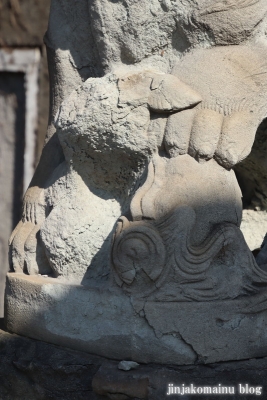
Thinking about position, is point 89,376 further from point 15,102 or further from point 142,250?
point 15,102

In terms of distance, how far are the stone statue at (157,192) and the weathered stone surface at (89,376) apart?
32 mm

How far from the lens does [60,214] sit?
1.82 metres

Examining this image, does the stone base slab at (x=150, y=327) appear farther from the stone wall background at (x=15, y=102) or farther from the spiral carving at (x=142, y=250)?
the stone wall background at (x=15, y=102)

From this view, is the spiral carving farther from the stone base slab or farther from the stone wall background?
the stone wall background

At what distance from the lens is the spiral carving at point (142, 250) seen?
62.5 inches

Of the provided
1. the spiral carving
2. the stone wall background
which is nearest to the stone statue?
the spiral carving

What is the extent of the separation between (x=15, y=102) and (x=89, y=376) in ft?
6.53

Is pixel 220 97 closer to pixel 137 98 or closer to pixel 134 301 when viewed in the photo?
pixel 137 98

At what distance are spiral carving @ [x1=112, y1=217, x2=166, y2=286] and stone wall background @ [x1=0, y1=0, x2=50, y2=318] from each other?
5.76ft

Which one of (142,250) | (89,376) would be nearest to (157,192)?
(142,250)

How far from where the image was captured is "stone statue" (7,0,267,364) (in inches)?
62.9

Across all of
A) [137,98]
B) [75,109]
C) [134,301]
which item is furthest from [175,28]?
[134,301]

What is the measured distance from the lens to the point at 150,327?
160 centimetres

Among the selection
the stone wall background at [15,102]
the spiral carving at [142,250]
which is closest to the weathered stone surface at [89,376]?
the spiral carving at [142,250]
